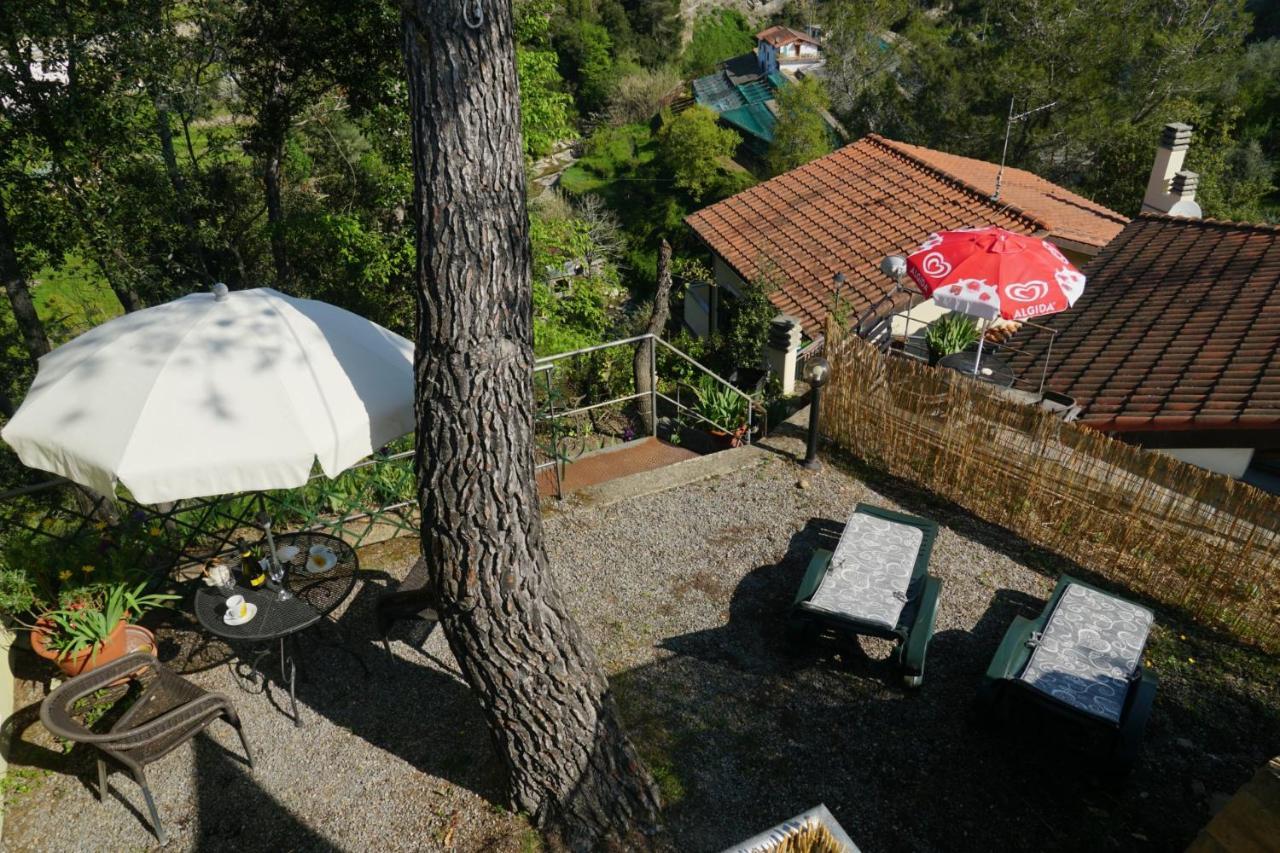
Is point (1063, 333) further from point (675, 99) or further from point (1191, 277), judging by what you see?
point (675, 99)

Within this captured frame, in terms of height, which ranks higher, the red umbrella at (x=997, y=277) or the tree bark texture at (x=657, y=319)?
the red umbrella at (x=997, y=277)

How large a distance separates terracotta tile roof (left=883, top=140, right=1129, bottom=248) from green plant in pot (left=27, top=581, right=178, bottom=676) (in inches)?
541

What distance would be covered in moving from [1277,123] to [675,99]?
99.3 feet

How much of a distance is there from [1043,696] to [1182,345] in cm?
701

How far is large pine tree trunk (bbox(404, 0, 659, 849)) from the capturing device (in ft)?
10.7

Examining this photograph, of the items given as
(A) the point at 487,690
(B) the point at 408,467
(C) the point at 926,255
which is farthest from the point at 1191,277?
(A) the point at 487,690

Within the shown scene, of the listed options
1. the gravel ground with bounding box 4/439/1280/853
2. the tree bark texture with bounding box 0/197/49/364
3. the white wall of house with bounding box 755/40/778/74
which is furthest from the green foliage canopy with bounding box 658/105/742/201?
the gravel ground with bounding box 4/439/1280/853

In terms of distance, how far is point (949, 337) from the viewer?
10.1m

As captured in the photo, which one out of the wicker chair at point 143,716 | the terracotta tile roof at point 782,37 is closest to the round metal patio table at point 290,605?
the wicker chair at point 143,716

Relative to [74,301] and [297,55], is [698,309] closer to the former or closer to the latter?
Answer: [297,55]

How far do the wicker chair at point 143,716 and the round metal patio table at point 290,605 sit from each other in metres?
0.35

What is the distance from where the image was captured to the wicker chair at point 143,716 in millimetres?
3814

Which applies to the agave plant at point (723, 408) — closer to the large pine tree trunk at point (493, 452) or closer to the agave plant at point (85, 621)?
the large pine tree trunk at point (493, 452)

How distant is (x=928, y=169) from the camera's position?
49.4 feet
